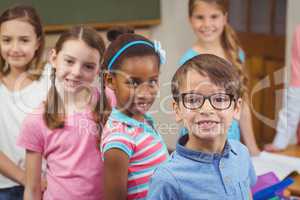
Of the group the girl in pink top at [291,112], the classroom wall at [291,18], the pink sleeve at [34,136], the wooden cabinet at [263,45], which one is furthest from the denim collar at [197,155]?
the wooden cabinet at [263,45]

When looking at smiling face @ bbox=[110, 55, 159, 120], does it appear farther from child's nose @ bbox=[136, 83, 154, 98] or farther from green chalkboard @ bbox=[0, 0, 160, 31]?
green chalkboard @ bbox=[0, 0, 160, 31]

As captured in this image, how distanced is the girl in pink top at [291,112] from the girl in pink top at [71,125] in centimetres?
66

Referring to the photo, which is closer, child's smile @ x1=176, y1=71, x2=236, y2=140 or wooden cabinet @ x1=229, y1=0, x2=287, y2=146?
child's smile @ x1=176, y1=71, x2=236, y2=140

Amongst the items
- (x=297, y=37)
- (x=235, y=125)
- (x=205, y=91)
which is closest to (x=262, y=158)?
(x=235, y=125)

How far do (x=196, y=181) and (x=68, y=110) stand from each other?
0.36 m

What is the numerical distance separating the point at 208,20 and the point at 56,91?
415 mm

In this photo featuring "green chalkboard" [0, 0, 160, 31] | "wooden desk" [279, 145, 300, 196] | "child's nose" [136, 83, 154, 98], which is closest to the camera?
"child's nose" [136, 83, 154, 98]

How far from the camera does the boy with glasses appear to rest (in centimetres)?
73

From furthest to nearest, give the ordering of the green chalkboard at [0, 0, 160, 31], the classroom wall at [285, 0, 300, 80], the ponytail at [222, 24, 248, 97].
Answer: the classroom wall at [285, 0, 300, 80]
the green chalkboard at [0, 0, 160, 31]
the ponytail at [222, 24, 248, 97]

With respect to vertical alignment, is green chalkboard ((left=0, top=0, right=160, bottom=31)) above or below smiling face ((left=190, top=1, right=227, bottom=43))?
above

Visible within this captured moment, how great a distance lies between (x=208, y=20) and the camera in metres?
1.24

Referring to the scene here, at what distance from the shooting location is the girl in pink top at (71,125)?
97cm

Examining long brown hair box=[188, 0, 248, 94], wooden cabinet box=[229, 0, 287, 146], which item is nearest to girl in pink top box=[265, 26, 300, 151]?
long brown hair box=[188, 0, 248, 94]

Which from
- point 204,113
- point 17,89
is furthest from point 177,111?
point 17,89
